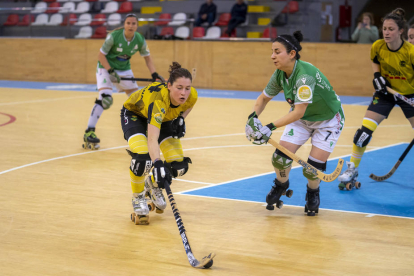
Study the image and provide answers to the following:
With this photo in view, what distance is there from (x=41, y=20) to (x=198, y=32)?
5341mm

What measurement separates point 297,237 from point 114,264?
60.3 inches

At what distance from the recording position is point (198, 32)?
16891 mm

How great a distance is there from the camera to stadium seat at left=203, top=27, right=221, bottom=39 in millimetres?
16750

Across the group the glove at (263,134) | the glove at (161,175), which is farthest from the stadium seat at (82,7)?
the glove at (161,175)

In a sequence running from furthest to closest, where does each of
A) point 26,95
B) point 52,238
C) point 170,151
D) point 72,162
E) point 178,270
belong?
point 26,95, point 72,162, point 170,151, point 52,238, point 178,270

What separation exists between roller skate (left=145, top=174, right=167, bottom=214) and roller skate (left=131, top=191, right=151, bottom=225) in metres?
0.16

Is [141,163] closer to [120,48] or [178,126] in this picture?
[178,126]

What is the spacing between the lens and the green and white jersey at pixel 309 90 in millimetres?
4789

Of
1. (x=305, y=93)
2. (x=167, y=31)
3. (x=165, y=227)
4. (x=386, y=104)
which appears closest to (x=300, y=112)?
(x=305, y=93)

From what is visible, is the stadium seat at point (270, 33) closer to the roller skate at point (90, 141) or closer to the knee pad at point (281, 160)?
the roller skate at point (90, 141)

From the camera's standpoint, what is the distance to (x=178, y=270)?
3736 mm

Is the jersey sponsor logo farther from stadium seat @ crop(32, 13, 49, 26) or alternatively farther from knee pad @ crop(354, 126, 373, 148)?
stadium seat @ crop(32, 13, 49, 26)

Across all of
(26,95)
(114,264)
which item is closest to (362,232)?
(114,264)

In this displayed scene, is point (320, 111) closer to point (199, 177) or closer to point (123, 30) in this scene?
point (199, 177)
